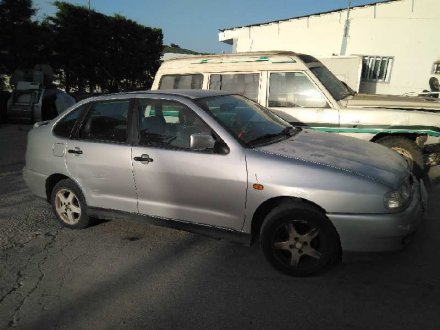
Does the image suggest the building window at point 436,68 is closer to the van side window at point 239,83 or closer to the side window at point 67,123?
the van side window at point 239,83

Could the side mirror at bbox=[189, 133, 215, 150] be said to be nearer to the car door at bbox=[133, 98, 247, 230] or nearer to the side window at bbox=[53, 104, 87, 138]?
the car door at bbox=[133, 98, 247, 230]

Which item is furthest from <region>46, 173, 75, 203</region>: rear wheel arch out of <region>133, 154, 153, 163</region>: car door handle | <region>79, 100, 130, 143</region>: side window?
<region>133, 154, 153, 163</region>: car door handle

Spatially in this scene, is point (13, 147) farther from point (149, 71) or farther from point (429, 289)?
point (149, 71)

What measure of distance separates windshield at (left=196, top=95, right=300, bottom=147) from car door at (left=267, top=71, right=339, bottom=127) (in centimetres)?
162

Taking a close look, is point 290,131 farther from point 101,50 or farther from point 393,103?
point 101,50

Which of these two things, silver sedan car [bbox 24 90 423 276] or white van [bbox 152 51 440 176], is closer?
silver sedan car [bbox 24 90 423 276]

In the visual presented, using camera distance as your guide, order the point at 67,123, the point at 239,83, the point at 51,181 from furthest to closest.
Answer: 1. the point at 239,83
2. the point at 51,181
3. the point at 67,123

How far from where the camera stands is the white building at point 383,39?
51.7 ft

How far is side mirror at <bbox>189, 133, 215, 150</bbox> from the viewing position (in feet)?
12.0

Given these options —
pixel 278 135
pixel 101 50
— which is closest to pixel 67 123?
pixel 278 135

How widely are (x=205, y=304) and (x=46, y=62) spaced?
18.5 metres

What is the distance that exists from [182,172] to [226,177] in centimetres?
45

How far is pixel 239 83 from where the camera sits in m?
6.66

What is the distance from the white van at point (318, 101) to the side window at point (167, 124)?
2.63m
